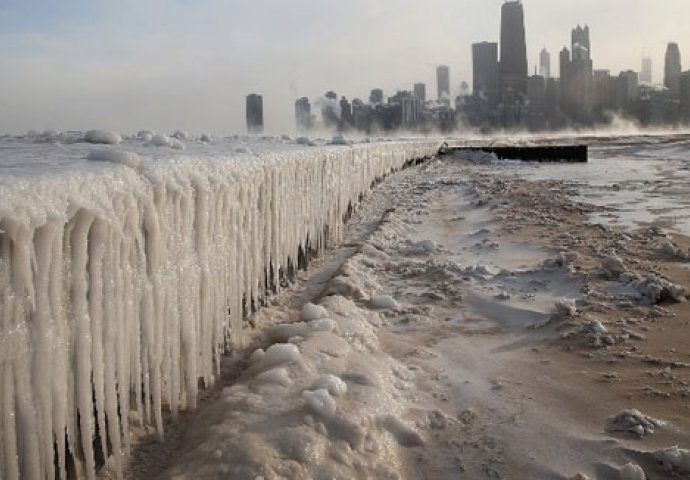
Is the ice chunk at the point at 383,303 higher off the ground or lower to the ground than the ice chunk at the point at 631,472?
higher

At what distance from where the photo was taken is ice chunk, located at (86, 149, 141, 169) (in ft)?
7.27

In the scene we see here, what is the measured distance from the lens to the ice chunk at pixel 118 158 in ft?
7.27

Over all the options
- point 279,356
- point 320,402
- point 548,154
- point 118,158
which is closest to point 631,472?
point 320,402

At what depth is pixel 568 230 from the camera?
6.81 m

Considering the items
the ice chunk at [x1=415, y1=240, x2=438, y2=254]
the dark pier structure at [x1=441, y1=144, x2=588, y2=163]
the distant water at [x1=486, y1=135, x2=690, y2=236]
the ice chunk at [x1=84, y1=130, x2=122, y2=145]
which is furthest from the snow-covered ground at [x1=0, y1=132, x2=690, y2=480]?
the dark pier structure at [x1=441, y1=144, x2=588, y2=163]

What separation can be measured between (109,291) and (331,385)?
1.07 meters

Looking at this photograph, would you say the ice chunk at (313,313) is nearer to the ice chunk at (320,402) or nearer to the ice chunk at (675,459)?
the ice chunk at (320,402)

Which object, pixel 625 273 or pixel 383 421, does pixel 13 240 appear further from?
pixel 625 273

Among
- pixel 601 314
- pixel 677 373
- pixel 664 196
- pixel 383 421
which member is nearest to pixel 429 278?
pixel 601 314

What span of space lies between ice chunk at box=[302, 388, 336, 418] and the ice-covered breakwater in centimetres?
51

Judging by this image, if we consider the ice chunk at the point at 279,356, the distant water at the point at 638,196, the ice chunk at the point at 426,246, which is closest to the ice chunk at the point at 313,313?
the ice chunk at the point at 279,356

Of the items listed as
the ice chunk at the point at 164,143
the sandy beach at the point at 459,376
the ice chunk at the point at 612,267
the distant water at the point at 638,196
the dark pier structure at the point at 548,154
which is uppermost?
the dark pier structure at the point at 548,154

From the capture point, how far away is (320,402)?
2398mm

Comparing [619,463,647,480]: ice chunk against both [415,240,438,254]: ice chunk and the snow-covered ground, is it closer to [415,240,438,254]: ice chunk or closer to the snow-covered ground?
the snow-covered ground
